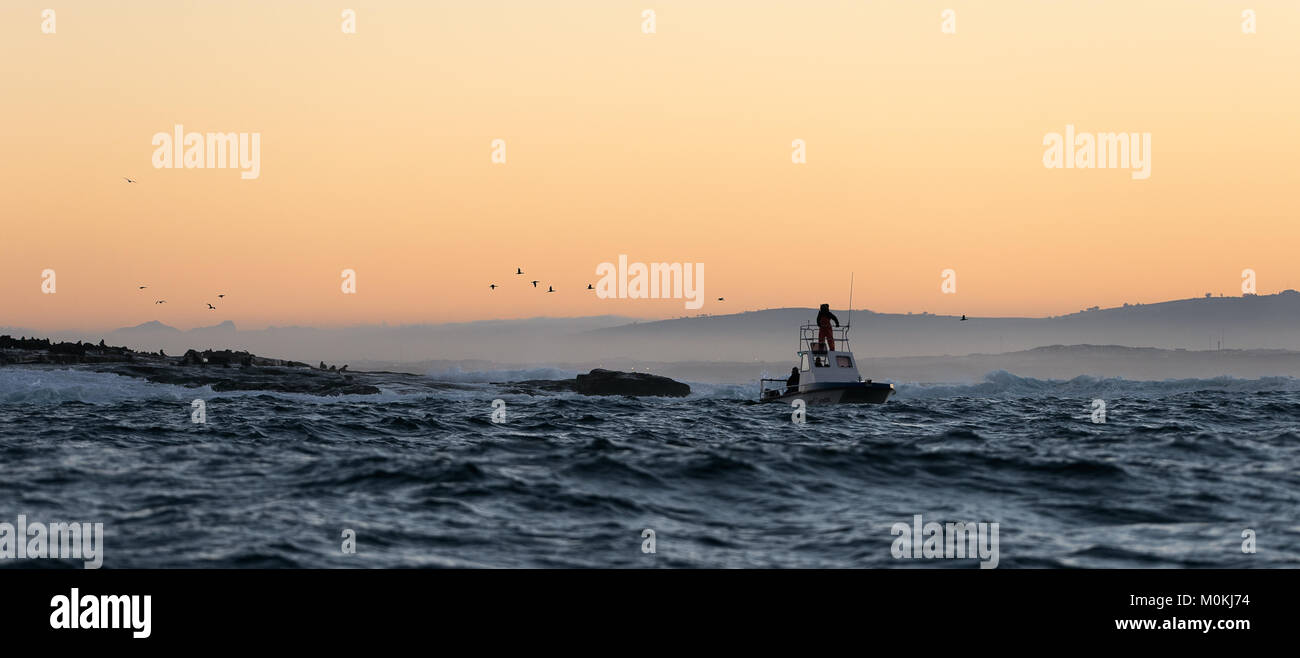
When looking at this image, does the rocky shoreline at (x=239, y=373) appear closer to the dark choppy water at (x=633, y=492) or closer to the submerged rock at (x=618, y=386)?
the submerged rock at (x=618, y=386)

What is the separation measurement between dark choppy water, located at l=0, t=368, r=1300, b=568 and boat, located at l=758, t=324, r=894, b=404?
65.3 feet

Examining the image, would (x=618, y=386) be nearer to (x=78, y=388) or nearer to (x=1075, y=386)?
(x=78, y=388)

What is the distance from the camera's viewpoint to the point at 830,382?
53781mm

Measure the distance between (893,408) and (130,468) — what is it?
39882mm

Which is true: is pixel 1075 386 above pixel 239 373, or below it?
below

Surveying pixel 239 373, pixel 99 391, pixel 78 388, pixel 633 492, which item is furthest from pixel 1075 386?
pixel 633 492

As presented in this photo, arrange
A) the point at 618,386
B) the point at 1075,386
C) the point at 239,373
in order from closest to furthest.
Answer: the point at 239,373 < the point at 618,386 < the point at 1075,386

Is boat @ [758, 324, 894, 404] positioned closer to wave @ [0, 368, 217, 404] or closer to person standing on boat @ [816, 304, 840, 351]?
person standing on boat @ [816, 304, 840, 351]

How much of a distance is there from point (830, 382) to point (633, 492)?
123 feet

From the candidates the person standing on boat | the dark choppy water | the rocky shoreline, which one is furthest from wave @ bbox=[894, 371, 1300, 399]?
the dark choppy water
